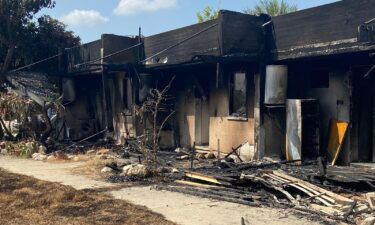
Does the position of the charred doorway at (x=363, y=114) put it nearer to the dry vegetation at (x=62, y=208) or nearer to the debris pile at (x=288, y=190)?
the debris pile at (x=288, y=190)

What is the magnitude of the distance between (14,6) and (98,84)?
6.27 meters

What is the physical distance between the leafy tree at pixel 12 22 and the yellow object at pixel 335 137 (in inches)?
679

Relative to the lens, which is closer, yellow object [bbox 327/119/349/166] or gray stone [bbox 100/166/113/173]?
yellow object [bbox 327/119/349/166]

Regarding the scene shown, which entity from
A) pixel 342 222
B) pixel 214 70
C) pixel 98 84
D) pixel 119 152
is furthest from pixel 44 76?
pixel 342 222

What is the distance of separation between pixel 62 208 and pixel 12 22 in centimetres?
1723

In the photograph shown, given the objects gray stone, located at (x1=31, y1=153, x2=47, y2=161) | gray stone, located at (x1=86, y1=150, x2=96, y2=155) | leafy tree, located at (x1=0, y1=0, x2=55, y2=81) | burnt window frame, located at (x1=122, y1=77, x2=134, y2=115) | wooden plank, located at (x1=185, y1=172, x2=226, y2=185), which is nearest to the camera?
wooden plank, located at (x1=185, y1=172, x2=226, y2=185)

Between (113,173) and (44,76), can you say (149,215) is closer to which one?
(113,173)

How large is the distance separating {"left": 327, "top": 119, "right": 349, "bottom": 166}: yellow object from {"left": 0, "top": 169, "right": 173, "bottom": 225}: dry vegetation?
578 centimetres

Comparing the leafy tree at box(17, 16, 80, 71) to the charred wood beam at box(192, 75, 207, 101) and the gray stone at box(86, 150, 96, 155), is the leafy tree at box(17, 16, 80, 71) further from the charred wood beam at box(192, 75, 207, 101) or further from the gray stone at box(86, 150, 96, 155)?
the charred wood beam at box(192, 75, 207, 101)

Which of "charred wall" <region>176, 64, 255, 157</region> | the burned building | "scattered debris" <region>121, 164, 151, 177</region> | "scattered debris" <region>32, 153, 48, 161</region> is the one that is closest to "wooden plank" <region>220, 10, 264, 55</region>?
the burned building

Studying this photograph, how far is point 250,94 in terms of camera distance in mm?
13344

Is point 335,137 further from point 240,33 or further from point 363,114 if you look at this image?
point 240,33

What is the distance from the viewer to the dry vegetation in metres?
6.86

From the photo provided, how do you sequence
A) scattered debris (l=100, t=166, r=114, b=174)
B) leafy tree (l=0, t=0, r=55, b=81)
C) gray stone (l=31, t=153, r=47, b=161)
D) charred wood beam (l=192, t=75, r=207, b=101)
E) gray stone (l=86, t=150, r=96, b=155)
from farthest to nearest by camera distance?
leafy tree (l=0, t=0, r=55, b=81), gray stone (l=86, t=150, r=96, b=155), charred wood beam (l=192, t=75, r=207, b=101), gray stone (l=31, t=153, r=47, b=161), scattered debris (l=100, t=166, r=114, b=174)
